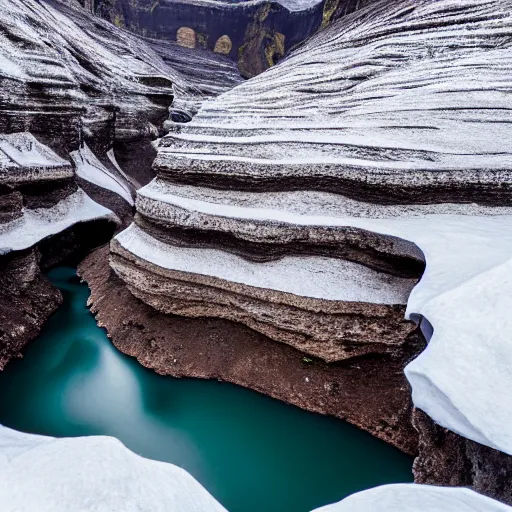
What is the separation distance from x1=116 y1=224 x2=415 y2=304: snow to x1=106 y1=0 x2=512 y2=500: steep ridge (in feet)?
0.04

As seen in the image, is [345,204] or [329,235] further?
[345,204]

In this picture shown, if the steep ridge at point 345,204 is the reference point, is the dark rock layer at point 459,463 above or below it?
below

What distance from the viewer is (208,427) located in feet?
12.1

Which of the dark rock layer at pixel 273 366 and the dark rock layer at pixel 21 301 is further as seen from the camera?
the dark rock layer at pixel 21 301

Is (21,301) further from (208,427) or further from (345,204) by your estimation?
(345,204)

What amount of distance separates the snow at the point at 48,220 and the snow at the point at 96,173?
0.56 m

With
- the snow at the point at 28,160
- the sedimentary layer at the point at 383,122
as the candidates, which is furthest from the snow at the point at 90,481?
the snow at the point at 28,160

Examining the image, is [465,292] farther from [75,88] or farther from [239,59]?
[239,59]

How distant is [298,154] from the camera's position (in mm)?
4457

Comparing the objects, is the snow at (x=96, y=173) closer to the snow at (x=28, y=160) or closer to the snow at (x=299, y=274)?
the snow at (x=28, y=160)

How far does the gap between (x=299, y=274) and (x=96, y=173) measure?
17.5 ft

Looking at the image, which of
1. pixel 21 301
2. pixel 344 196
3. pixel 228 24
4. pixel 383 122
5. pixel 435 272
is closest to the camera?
pixel 435 272

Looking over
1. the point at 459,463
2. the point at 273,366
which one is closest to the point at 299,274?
the point at 273,366

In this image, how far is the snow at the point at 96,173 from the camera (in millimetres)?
7285
